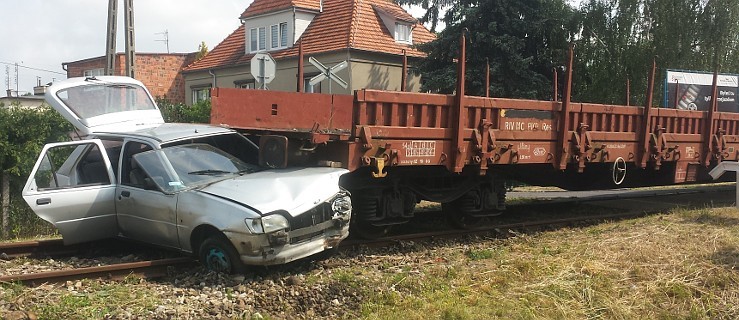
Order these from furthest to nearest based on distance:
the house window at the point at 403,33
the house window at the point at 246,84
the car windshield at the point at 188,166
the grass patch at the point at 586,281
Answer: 1. the house window at the point at 246,84
2. the house window at the point at 403,33
3. the car windshield at the point at 188,166
4. the grass patch at the point at 586,281

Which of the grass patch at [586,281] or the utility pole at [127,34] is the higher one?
the utility pole at [127,34]

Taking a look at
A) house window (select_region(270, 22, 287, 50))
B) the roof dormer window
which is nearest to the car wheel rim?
the roof dormer window

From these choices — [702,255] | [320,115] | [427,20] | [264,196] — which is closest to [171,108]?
[427,20]

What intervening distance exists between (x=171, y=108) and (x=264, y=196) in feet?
46.5

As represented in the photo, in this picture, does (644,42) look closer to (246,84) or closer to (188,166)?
(246,84)

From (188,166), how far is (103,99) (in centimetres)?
247

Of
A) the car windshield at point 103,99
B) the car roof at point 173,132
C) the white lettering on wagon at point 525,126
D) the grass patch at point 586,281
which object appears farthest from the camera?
the white lettering on wagon at point 525,126

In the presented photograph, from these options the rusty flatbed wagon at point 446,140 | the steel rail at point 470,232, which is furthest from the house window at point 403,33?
the steel rail at point 470,232

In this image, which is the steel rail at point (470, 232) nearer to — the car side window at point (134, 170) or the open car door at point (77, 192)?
the car side window at point (134, 170)

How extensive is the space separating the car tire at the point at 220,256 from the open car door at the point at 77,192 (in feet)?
5.03

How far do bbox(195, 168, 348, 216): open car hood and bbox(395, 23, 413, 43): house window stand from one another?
20.8 m

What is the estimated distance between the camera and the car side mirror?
6601mm

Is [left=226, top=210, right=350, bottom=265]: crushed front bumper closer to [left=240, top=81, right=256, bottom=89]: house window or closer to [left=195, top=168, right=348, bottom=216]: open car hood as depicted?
[left=195, top=168, right=348, bottom=216]: open car hood

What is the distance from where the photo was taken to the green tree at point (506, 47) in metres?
18.9
